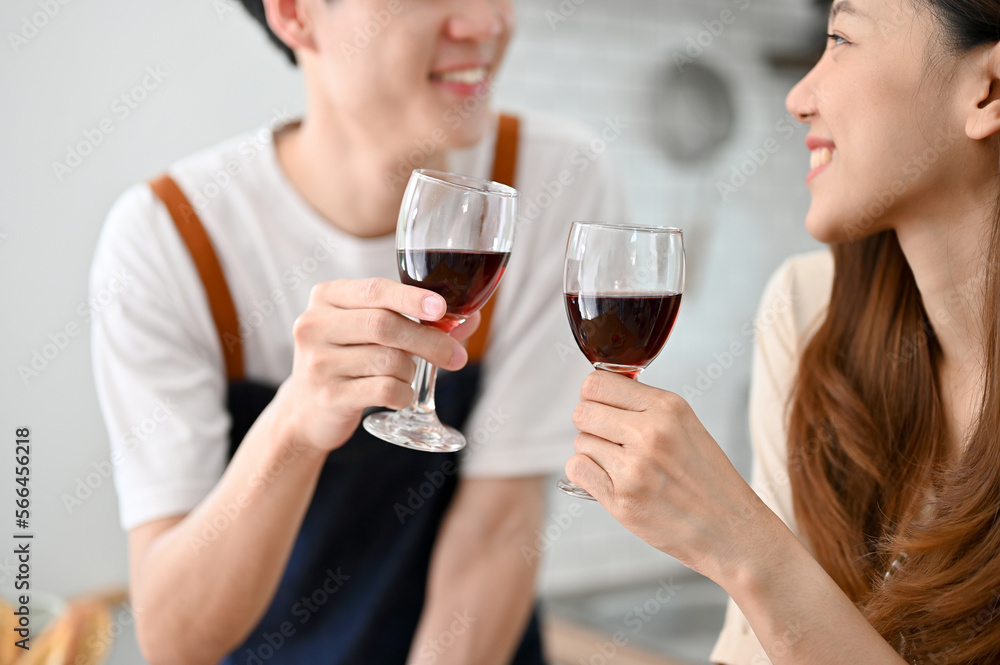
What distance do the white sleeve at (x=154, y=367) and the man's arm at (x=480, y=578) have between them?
0.48 m

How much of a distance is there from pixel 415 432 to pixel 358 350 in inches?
5.2

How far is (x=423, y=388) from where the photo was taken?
1.17 m

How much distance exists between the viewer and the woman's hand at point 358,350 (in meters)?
1.06

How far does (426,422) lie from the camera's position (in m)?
1.13

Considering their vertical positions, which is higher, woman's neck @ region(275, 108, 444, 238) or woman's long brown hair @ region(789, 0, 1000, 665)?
woman's neck @ region(275, 108, 444, 238)

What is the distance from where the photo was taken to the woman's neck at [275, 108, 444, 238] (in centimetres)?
166

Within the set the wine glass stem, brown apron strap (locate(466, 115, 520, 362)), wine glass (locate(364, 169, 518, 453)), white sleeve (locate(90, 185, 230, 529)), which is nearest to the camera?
wine glass (locate(364, 169, 518, 453))

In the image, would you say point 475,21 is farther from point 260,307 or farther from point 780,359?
point 780,359

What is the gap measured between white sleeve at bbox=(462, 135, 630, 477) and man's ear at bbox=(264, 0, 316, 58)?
1.74ft

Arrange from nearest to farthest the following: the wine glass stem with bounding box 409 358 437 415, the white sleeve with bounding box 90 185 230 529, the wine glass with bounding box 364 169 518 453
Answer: the wine glass with bounding box 364 169 518 453 → the wine glass stem with bounding box 409 358 437 415 → the white sleeve with bounding box 90 185 230 529

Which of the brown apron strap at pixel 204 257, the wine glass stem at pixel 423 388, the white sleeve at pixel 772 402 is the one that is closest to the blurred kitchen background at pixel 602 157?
the brown apron strap at pixel 204 257

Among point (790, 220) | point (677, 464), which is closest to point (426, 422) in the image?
point (677, 464)

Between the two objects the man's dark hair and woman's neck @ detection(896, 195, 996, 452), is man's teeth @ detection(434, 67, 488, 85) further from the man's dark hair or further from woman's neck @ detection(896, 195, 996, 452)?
woman's neck @ detection(896, 195, 996, 452)

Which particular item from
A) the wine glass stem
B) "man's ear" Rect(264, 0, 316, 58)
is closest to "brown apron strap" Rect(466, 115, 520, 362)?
"man's ear" Rect(264, 0, 316, 58)
